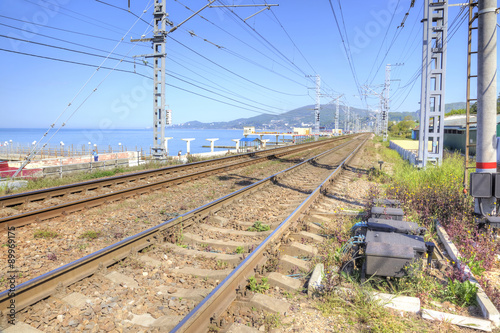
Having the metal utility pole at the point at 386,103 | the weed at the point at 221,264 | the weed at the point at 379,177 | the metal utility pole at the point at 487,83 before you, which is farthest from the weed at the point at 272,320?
the metal utility pole at the point at 386,103

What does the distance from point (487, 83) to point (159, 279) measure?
607 cm

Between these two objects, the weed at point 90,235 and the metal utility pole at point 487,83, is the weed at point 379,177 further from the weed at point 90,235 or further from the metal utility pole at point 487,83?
the weed at point 90,235

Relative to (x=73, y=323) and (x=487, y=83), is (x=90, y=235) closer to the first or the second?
(x=73, y=323)

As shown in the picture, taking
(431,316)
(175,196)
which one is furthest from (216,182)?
(431,316)

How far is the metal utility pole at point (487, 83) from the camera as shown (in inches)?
227

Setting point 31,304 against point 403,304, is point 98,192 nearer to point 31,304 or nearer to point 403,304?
point 31,304

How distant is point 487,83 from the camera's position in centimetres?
577

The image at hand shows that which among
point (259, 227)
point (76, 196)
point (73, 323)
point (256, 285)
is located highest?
point (76, 196)

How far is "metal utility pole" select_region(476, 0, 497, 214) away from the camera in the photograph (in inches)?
227

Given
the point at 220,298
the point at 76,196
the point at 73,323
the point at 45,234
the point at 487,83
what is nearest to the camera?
the point at 73,323

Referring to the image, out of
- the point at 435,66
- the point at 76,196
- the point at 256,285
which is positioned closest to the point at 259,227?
the point at 256,285

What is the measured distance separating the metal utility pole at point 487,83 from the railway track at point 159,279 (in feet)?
11.7

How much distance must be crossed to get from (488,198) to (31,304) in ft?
22.8

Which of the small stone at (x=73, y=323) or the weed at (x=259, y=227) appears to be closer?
the small stone at (x=73, y=323)
